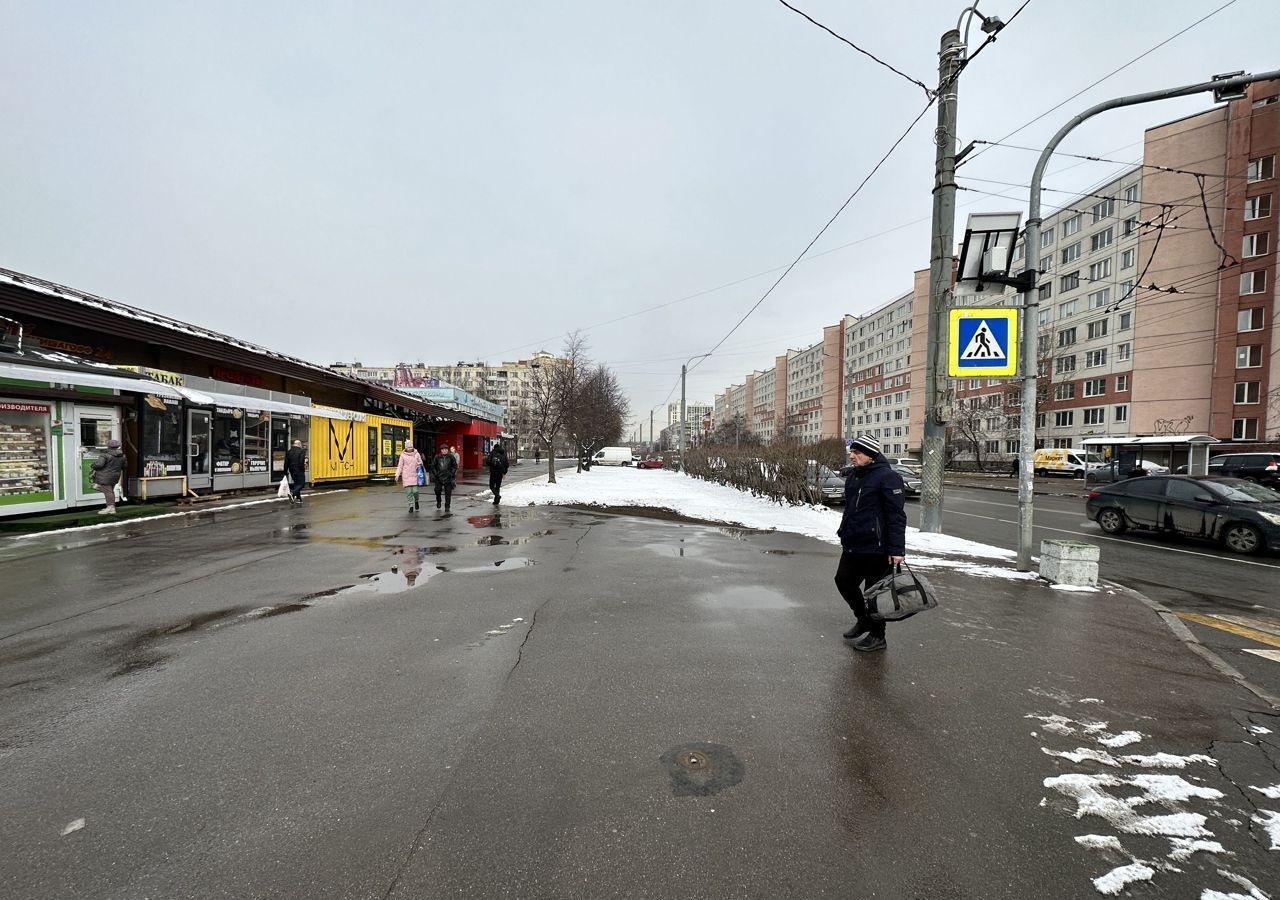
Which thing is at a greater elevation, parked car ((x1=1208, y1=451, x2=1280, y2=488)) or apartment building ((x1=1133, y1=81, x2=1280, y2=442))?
apartment building ((x1=1133, y1=81, x2=1280, y2=442))

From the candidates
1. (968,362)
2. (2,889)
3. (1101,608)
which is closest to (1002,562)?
(1101,608)

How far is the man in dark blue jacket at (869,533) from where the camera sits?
14.7 ft

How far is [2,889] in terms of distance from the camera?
195cm

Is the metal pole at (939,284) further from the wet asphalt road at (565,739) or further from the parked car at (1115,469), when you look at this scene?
the parked car at (1115,469)

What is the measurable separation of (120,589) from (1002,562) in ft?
38.5

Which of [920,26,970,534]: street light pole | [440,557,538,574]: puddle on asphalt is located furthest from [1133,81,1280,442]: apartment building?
[440,557,538,574]: puddle on asphalt

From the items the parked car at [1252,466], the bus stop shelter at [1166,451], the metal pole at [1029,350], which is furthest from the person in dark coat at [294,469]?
the bus stop shelter at [1166,451]

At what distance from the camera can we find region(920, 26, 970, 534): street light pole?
9578mm

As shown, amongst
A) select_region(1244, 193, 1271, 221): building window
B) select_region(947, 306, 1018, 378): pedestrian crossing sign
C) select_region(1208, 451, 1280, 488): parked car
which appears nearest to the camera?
select_region(947, 306, 1018, 378): pedestrian crossing sign

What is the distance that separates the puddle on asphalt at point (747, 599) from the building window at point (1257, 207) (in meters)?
52.8

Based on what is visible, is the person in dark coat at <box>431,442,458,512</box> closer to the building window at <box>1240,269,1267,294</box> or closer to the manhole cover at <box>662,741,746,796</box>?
the manhole cover at <box>662,741,746,796</box>

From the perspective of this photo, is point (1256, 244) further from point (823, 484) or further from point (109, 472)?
→ point (109, 472)

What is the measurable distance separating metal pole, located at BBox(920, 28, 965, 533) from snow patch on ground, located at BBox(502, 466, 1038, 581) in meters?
1.00

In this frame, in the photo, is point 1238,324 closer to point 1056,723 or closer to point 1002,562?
point 1002,562
